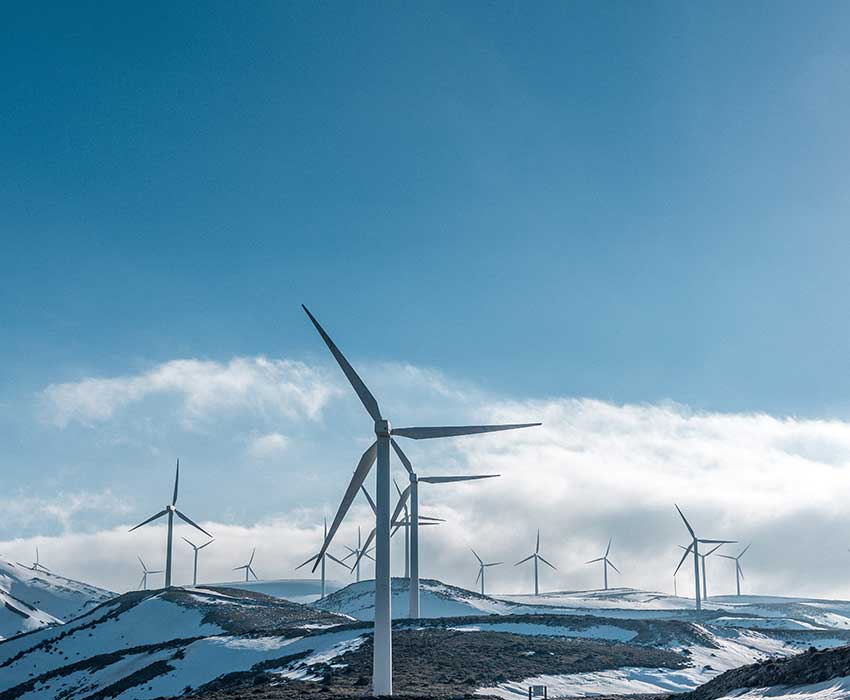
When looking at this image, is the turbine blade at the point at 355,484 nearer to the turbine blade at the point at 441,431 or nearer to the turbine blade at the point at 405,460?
the turbine blade at the point at 441,431

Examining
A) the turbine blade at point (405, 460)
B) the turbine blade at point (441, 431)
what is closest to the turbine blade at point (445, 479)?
→ the turbine blade at point (405, 460)

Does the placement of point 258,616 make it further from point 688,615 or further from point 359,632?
point 688,615

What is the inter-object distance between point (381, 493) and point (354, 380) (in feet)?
21.9

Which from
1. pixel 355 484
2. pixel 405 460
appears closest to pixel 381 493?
pixel 355 484

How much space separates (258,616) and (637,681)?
53086 millimetres

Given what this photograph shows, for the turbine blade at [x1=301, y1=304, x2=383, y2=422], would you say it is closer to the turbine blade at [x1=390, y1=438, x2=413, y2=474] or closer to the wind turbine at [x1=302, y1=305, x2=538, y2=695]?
the wind turbine at [x1=302, y1=305, x2=538, y2=695]

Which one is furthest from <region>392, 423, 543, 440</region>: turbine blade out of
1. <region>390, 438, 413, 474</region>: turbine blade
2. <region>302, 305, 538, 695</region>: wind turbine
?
<region>390, 438, 413, 474</region>: turbine blade

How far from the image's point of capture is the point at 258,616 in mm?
92750

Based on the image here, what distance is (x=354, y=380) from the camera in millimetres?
42000

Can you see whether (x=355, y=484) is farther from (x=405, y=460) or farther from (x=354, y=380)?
(x=405, y=460)

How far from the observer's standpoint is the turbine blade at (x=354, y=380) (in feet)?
135

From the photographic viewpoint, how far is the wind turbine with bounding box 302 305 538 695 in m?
36.5

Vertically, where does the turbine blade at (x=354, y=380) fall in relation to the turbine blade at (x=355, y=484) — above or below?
above

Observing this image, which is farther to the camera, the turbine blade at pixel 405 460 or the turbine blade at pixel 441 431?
the turbine blade at pixel 405 460
